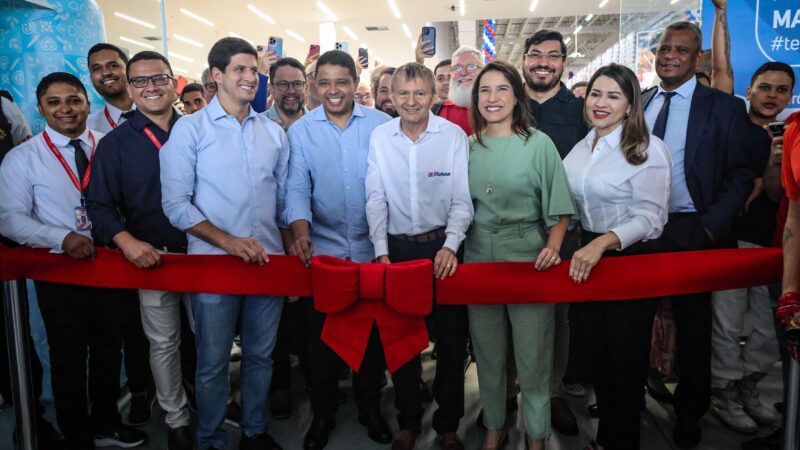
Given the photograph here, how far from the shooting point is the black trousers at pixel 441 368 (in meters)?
2.43

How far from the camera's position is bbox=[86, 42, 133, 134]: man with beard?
310cm

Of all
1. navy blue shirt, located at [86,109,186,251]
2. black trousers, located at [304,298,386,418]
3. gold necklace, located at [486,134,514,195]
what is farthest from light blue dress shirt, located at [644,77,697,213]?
navy blue shirt, located at [86,109,186,251]

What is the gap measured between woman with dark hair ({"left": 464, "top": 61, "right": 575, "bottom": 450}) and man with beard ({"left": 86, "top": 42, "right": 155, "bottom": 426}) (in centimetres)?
188

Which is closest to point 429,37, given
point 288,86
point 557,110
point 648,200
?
point 288,86

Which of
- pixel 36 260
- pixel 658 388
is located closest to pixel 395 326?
pixel 36 260

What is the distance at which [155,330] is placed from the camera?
8.11 ft

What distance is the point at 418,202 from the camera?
243 centimetres

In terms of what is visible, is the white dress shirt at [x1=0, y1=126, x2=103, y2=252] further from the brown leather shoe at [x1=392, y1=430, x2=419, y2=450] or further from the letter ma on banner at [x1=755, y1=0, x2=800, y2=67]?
the letter ma on banner at [x1=755, y1=0, x2=800, y2=67]

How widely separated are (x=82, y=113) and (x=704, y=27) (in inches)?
176

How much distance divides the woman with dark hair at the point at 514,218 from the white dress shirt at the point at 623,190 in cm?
13

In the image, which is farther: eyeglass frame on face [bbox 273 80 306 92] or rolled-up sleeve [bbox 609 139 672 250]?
eyeglass frame on face [bbox 273 80 306 92]

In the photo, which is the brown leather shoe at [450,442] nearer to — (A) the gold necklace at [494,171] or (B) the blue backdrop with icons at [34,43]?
(A) the gold necklace at [494,171]

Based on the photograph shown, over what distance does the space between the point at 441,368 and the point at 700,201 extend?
1.48 metres

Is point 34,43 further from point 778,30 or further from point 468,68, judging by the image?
point 778,30
